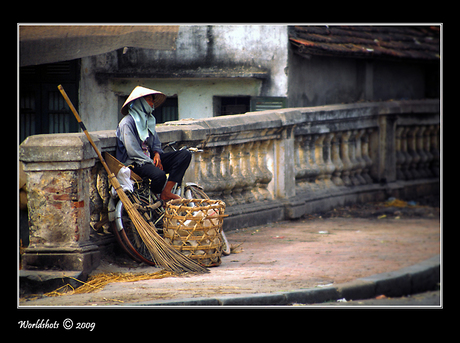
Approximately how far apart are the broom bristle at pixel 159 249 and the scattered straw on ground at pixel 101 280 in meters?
0.10

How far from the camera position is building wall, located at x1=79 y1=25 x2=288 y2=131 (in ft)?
39.2

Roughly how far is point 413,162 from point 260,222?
13.6ft

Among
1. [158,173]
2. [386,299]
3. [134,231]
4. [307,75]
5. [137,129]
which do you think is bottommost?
[386,299]

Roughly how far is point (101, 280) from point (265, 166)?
3.50 meters

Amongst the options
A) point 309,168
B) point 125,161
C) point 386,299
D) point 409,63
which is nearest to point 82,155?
point 125,161

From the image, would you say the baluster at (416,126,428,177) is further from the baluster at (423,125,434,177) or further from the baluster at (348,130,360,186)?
the baluster at (348,130,360,186)

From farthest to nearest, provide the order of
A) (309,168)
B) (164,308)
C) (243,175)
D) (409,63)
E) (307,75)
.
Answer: (409,63)
(307,75)
(309,168)
(243,175)
(164,308)

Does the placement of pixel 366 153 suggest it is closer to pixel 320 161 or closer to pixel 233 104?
pixel 320 161

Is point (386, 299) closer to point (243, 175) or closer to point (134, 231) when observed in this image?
point (134, 231)

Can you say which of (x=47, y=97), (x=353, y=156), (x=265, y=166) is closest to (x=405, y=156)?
(x=353, y=156)

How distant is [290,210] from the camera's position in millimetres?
8570

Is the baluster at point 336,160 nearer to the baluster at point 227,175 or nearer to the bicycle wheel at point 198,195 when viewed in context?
the baluster at point 227,175

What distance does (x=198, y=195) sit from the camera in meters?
6.94

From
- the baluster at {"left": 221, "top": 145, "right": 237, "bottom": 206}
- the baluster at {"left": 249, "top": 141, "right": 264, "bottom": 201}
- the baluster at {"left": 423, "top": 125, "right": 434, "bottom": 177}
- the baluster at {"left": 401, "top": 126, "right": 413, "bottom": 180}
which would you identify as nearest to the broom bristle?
the baluster at {"left": 221, "top": 145, "right": 237, "bottom": 206}
